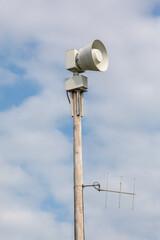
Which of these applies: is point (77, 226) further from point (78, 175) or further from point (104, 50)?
point (104, 50)

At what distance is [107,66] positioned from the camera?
18.2 meters

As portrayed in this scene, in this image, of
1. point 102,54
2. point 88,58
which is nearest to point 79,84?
point 88,58

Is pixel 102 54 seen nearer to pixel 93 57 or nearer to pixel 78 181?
pixel 93 57

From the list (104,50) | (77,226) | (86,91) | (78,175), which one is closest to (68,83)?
(86,91)

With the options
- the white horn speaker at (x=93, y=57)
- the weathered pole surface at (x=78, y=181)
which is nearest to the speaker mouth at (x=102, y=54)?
the white horn speaker at (x=93, y=57)

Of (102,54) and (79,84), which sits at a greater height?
(102,54)

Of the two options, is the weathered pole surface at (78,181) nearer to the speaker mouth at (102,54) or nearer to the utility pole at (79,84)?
the utility pole at (79,84)

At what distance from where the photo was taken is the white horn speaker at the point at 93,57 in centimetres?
1738

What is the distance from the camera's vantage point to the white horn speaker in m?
17.4

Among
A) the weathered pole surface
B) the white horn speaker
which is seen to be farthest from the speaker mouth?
the weathered pole surface

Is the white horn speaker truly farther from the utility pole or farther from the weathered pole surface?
the weathered pole surface

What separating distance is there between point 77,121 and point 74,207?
2.90m

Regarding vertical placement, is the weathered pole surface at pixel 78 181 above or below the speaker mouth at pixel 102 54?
below

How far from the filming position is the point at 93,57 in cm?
1738
